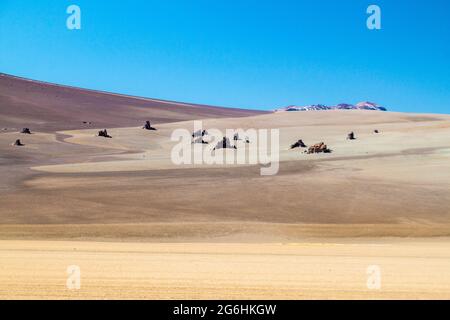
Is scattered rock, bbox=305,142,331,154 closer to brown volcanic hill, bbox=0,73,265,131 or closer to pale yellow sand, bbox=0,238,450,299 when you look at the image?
pale yellow sand, bbox=0,238,450,299

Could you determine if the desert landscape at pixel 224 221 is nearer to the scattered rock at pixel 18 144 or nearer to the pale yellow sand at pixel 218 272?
the pale yellow sand at pixel 218 272

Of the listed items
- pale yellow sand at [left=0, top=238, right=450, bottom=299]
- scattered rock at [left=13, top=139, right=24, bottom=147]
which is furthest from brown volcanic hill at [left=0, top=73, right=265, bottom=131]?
pale yellow sand at [left=0, top=238, right=450, bottom=299]

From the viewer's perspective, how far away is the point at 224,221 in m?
28.7

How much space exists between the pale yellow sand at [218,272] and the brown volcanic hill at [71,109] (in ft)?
224

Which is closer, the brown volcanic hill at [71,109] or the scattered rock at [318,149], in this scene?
the scattered rock at [318,149]

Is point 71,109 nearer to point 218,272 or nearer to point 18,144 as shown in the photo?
point 18,144

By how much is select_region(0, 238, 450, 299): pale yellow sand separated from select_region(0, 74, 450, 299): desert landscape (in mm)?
38

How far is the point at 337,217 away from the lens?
Result: 99.4 feet

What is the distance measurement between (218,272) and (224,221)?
14.3m

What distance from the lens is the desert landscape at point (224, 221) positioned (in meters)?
12.9

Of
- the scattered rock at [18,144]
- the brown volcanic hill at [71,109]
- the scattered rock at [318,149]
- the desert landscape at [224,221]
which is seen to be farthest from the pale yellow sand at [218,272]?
the brown volcanic hill at [71,109]

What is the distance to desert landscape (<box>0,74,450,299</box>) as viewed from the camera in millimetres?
12891
